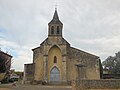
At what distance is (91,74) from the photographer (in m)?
46.0

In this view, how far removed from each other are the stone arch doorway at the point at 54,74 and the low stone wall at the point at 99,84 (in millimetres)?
22635

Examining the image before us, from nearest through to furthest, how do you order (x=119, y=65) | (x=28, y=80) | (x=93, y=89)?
(x=93, y=89) → (x=28, y=80) → (x=119, y=65)

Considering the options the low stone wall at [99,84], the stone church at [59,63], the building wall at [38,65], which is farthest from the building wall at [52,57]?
the low stone wall at [99,84]

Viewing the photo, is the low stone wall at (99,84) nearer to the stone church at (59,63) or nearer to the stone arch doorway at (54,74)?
the stone church at (59,63)

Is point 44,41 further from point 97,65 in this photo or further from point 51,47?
point 97,65

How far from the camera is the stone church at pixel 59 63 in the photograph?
4609 cm

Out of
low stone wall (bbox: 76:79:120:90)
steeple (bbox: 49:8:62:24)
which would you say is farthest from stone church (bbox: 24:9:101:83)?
low stone wall (bbox: 76:79:120:90)

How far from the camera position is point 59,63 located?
4766cm

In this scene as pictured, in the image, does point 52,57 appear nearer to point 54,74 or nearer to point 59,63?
point 59,63

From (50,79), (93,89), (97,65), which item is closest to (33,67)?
(50,79)

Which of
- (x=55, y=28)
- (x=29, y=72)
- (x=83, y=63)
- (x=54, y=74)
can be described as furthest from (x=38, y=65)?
(x=83, y=63)

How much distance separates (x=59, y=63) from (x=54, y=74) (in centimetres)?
269

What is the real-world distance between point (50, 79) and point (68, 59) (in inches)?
236

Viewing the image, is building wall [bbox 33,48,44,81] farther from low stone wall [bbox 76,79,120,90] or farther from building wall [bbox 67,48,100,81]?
low stone wall [bbox 76,79,120,90]
